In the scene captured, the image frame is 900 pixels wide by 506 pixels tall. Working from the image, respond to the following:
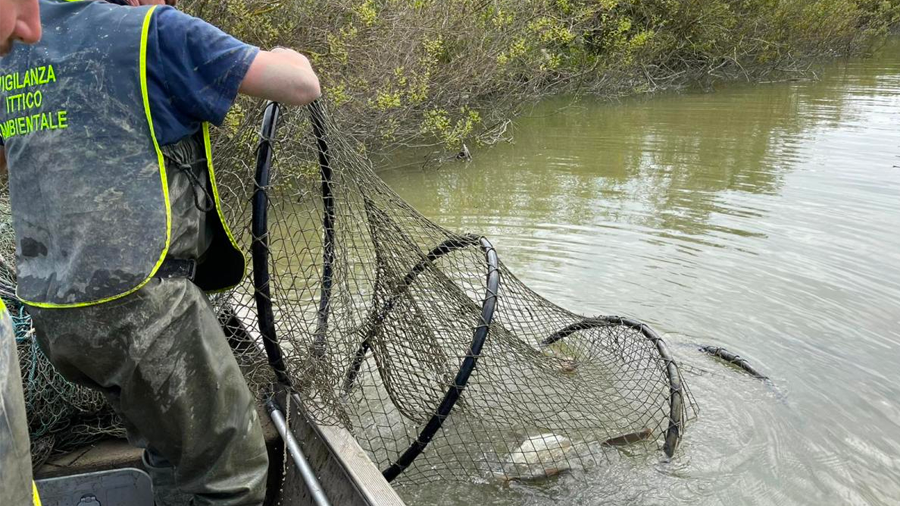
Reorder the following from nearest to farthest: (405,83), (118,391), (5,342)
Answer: (5,342), (118,391), (405,83)

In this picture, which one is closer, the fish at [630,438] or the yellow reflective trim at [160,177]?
the yellow reflective trim at [160,177]

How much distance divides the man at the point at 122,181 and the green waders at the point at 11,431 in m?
0.53

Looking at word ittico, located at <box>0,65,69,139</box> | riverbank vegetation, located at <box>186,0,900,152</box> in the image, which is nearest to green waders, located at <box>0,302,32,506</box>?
word ittico, located at <box>0,65,69,139</box>

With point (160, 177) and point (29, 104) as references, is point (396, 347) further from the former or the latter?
point (29, 104)

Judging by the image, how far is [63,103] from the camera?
1.86 metres

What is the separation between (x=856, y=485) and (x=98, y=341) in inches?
155

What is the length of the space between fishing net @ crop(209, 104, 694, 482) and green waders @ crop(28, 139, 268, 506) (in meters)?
0.27

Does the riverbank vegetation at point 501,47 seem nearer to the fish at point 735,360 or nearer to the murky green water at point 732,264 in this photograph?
the murky green water at point 732,264

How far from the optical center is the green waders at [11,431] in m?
1.30

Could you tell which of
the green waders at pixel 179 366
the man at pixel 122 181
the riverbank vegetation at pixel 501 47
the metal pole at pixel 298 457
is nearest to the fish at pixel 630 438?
the metal pole at pixel 298 457

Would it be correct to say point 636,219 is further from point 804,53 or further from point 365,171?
point 804,53

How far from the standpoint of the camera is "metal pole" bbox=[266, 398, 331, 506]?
2.41 metres

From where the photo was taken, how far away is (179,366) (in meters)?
2.02

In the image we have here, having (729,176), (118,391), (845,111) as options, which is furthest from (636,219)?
(845,111)
